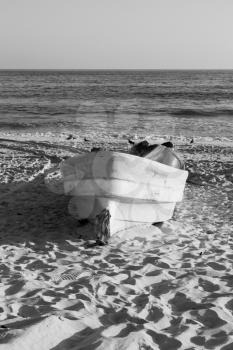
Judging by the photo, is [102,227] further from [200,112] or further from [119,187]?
[200,112]

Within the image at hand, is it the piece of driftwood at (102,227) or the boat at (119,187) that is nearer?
the piece of driftwood at (102,227)

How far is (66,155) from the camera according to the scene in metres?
14.8

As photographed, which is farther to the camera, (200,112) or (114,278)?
(200,112)

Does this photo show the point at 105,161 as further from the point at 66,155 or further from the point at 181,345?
the point at 66,155

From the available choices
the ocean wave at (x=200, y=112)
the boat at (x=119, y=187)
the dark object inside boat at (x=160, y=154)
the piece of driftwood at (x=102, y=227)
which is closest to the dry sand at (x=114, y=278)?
the piece of driftwood at (x=102, y=227)

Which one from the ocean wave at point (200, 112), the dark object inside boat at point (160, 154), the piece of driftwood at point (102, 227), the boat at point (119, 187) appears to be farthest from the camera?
the ocean wave at point (200, 112)

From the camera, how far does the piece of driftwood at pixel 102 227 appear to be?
273 inches

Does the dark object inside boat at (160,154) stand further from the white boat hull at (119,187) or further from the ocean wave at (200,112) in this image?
the ocean wave at (200,112)

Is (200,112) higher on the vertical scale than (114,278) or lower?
higher

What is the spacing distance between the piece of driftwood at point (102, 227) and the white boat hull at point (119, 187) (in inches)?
7.2

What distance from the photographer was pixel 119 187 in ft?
24.0

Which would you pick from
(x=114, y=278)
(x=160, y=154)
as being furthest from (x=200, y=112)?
(x=114, y=278)

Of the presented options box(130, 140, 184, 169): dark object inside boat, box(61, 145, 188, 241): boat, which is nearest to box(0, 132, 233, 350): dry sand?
box(61, 145, 188, 241): boat

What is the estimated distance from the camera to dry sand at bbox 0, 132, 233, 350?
4109mm
